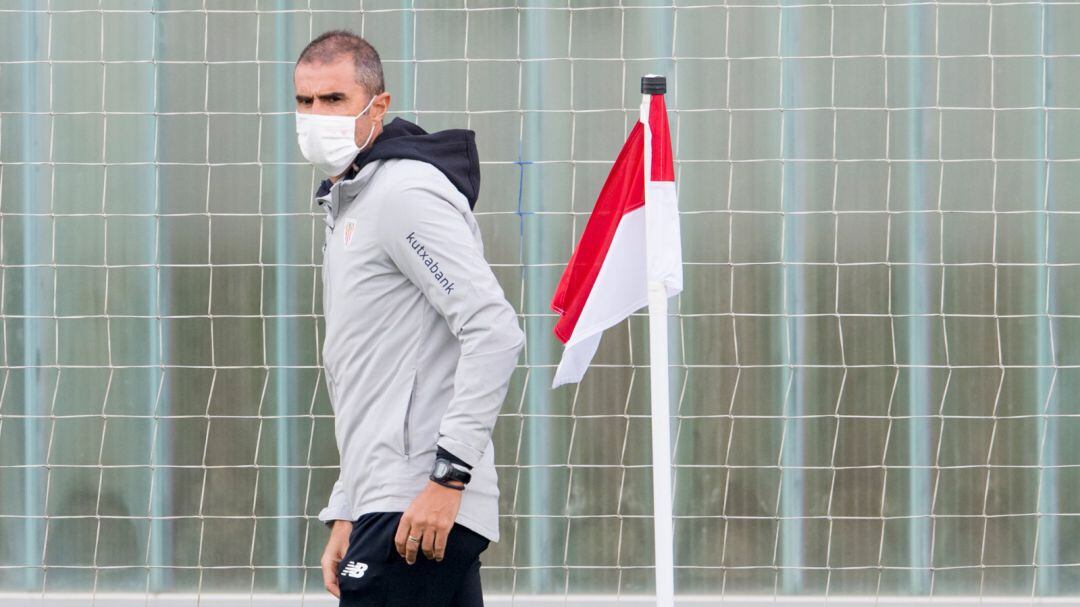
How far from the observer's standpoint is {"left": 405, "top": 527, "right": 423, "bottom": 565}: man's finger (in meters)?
2.79

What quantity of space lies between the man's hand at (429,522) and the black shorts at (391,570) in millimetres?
63

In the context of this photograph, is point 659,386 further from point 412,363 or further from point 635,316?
point 635,316

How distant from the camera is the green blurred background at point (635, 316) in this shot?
5035mm

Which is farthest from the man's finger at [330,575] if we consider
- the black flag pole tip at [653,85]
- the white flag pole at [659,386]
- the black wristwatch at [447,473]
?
the black flag pole tip at [653,85]

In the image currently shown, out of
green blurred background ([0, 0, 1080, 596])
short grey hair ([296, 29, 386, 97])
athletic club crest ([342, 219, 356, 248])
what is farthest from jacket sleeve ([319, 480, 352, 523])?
green blurred background ([0, 0, 1080, 596])

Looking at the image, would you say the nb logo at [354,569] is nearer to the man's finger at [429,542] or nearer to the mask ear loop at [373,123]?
the man's finger at [429,542]

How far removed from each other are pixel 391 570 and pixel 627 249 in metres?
1.27

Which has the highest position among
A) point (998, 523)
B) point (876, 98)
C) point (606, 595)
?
point (876, 98)

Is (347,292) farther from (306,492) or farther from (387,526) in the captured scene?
(306,492)

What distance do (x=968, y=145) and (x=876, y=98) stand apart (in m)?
0.40

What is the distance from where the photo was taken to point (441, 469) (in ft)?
9.14

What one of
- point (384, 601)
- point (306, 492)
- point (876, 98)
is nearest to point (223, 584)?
point (306, 492)

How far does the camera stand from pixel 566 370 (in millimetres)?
3748

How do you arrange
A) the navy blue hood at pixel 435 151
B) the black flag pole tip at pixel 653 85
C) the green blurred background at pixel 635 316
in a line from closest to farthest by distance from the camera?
the navy blue hood at pixel 435 151 < the black flag pole tip at pixel 653 85 < the green blurred background at pixel 635 316
